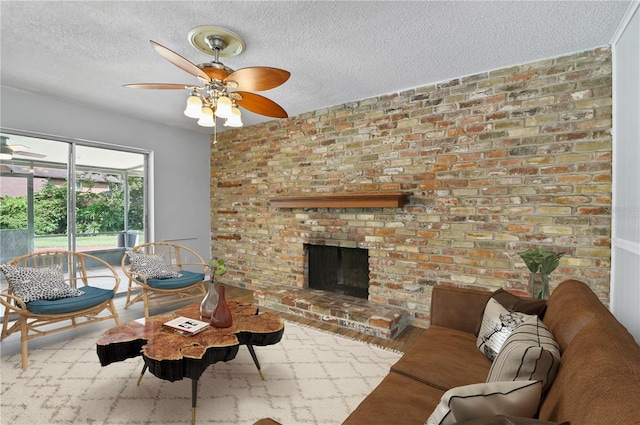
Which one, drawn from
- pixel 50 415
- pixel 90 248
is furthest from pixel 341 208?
pixel 90 248

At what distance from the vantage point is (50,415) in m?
1.83

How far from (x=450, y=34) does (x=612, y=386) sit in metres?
2.38

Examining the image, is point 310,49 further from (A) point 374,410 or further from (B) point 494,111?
(A) point 374,410

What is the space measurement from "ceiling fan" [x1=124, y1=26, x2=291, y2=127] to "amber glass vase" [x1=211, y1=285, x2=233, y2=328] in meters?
1.26

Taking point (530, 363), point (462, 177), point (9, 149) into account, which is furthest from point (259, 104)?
point (9, 149)

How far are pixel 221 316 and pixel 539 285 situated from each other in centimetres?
223

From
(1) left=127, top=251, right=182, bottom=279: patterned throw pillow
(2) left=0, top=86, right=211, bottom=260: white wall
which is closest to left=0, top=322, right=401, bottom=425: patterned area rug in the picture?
(1) left=127, top=251, right=182, bottom=279: patterned throw pillow

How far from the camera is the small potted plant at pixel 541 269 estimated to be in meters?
2.14

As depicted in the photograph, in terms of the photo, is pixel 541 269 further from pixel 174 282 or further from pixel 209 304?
pixel 174 282

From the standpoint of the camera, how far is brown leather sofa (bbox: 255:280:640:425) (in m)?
0.70

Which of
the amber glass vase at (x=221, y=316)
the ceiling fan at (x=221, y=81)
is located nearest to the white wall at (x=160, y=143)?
the ceiling fan at (x=221, y=81)

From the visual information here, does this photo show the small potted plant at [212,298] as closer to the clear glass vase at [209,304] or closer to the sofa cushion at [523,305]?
the clear glass vase at [209,304]

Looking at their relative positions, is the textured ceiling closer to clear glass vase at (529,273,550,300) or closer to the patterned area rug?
clear glass vase at (529,273,550,300)

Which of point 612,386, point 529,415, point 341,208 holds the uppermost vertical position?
point 341,208
